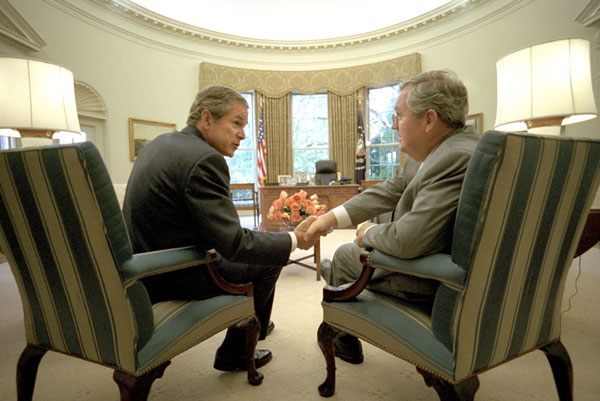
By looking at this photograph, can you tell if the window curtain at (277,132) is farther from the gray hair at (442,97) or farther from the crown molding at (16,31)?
the gray hair at (442,97)

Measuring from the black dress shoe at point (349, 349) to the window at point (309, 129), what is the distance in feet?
23.3

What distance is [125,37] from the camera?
6613 millimetres

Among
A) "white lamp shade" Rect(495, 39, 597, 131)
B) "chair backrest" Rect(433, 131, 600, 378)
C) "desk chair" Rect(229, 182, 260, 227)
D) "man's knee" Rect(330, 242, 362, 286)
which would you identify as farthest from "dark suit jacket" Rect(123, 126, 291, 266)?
"desk chair" Rect(229, 182, 260, 227)

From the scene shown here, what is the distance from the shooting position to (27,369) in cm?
115

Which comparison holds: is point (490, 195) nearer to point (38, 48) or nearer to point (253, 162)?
point (38, 48)

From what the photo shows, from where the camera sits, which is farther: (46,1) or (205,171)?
(46,1)

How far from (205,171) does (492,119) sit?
6622mm

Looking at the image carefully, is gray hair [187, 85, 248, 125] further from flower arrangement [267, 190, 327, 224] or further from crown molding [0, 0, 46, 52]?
crown molding [0, 0, 46, 52]

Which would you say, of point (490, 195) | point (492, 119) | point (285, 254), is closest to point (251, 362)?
point (285, 254)

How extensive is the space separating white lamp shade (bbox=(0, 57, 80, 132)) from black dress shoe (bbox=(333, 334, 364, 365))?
226 cm

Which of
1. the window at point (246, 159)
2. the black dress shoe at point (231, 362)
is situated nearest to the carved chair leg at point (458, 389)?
the black dress shoe at point (231, 362)

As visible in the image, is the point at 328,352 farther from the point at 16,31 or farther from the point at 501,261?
the point at 16,31

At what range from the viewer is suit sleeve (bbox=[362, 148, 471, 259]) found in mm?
1035

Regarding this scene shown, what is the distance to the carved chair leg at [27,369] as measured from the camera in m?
1.14
